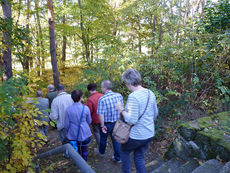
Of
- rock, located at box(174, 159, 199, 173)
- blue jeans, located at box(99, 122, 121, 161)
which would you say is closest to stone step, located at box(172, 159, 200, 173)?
rock, located at box(174, 159, 199, 173)

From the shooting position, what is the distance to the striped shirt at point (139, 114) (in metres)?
2.31

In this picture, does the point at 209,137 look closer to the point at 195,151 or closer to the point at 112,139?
the point at 195,151

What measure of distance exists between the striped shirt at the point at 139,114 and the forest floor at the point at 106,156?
1877 mm

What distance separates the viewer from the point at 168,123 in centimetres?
549

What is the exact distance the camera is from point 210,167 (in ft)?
8.32

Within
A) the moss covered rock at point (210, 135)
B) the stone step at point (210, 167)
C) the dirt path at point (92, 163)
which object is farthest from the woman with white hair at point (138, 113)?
the dirt path at point (92, 163)

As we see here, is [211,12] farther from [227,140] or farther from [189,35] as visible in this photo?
[227,140]

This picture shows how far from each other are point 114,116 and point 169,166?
1.46 metres

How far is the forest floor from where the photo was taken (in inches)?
153

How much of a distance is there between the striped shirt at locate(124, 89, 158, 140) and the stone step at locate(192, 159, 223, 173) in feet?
3.03

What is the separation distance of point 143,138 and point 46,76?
10831 millimetres

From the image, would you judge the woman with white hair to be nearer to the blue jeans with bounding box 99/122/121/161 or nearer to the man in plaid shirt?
the man in plaid shirt

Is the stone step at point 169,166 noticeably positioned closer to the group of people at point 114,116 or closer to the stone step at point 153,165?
the stone step at point 153,165

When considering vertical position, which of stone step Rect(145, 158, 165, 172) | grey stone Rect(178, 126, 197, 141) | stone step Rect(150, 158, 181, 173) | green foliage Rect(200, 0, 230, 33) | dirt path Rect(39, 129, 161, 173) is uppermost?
green foliage Rect(200, 0, 230, 33)
